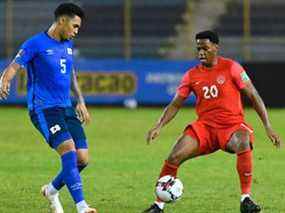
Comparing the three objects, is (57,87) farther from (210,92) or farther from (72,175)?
(210,92)

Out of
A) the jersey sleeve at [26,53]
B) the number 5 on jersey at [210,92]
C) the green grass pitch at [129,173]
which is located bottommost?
the green grass pitch at [129,173]

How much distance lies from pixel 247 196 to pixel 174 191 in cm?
78

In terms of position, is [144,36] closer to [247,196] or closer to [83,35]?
[83,35]

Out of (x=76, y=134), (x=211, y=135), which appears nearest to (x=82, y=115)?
(x=76, y=134)

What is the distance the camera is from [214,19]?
33.7m

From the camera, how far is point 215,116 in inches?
413

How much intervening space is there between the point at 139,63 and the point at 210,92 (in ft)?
63.8

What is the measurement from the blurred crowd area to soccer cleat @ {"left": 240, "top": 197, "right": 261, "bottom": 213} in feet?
70.6

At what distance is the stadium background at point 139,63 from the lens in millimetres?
17734

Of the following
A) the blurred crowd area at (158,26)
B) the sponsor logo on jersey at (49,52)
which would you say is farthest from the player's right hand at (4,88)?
the blurred crowd area at (158,26)

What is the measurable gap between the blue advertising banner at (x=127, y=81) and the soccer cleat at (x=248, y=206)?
19393 millimetres

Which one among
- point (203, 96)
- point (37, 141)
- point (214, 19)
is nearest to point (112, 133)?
point (37, 141)

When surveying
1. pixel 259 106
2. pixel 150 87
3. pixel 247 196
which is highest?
pixel 259 106

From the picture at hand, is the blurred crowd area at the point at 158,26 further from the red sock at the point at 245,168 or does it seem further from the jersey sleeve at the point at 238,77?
the red sock at the point at 245,168
